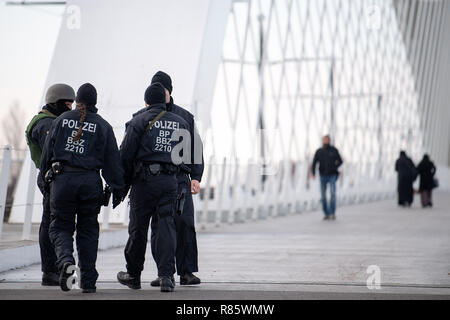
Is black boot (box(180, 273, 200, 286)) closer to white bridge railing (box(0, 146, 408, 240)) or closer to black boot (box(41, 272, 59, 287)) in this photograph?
black boot (box(41, 272, 59, 287))

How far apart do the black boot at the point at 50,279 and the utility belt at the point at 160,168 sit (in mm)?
1180

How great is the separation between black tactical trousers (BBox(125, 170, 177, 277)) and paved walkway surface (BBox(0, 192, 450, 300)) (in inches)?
10.6

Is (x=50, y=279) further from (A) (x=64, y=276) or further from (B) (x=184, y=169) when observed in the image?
(B) (x=184, y=169)

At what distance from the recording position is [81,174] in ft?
20.2

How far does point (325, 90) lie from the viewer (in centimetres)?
2878

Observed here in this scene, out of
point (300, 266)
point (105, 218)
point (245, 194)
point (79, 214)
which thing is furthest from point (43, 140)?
point (245, 194)

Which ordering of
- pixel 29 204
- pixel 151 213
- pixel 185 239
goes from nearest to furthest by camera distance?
pixel 151 213 < pixel 185 239 < pixel 29 204

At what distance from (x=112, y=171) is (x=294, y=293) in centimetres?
168

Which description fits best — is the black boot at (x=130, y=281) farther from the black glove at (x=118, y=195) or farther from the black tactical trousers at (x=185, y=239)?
the black glove at (x=118, y=195)

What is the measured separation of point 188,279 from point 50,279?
1.12 m

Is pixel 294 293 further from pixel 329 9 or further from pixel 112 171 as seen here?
pixel 329 9

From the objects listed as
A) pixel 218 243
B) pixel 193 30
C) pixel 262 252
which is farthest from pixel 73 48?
pixel 262 252

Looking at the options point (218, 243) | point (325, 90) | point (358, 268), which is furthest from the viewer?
point (325, 90)

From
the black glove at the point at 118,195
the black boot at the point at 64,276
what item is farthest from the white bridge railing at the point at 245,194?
the black boot at the point at 64,276
